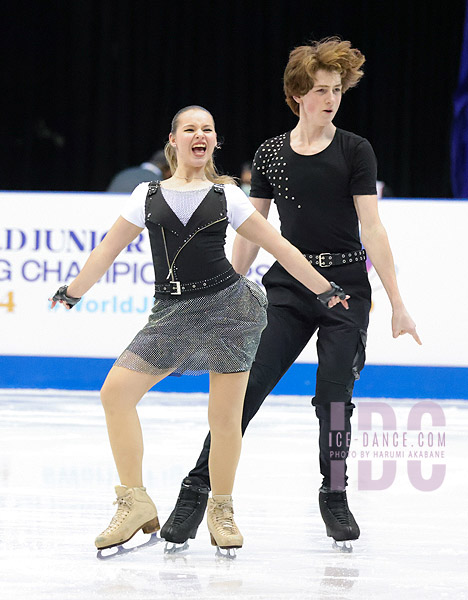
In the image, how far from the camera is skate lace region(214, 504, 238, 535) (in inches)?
108

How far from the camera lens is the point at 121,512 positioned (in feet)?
8.91

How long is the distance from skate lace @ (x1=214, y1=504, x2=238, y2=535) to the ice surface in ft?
0.27

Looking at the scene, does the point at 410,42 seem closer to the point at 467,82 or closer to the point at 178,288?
the point at 467,82

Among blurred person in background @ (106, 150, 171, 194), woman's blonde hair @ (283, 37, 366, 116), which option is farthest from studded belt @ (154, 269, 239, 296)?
blurred person in background @ (106, 150, 171, 194)

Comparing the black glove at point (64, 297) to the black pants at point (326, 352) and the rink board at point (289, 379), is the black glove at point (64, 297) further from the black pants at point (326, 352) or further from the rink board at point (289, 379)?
the rink board at point (289, 379)

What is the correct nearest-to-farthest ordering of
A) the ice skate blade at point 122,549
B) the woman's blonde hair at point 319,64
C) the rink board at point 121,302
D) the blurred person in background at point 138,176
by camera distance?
the ice skate blade at point 122,549
the woman's blonde hair at point 319,64
the rink board at point 121,302
the blurred person in background at point 138,176

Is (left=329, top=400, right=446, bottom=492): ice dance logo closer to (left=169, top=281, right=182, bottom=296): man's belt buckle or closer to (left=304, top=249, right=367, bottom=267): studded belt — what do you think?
(left=304, top=249, right=367, bottom=267): studded belt

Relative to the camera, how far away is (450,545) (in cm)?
288

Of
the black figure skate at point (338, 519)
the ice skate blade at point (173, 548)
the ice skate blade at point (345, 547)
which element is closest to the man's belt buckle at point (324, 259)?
the black figure skate at point (338, 519)

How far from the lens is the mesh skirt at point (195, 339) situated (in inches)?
106

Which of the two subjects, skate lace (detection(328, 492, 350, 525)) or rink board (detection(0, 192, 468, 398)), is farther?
rink board (detection(0, 192, 468, 398))

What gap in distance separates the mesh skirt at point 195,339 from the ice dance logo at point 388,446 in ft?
1.25

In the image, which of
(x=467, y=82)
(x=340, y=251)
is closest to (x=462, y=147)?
(x=467, y=82)

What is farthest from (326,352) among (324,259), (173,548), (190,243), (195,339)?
(173,548)
